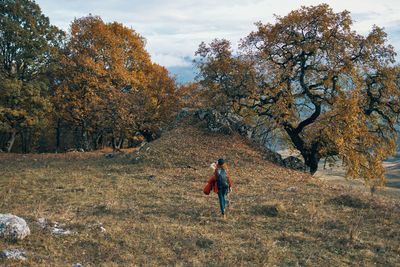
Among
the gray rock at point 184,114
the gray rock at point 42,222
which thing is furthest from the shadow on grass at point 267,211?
the gray rock at point 184,114

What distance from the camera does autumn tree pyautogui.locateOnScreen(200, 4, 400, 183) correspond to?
3203cm

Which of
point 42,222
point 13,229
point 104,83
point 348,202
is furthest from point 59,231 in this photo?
point 104,83

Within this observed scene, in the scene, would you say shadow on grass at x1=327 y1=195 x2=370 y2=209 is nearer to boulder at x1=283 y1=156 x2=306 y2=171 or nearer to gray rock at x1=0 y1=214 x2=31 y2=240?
boulder at x1=283 y1=156 x2=306 y2=171

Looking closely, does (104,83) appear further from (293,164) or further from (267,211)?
(267,211)

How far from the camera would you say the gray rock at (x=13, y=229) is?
12.4 metres

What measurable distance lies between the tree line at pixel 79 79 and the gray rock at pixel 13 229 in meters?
28.3

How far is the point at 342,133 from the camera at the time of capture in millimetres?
31281

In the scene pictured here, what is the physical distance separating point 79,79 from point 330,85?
90.9 ft

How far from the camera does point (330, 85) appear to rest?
33344mm

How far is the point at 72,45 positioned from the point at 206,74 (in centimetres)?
1853

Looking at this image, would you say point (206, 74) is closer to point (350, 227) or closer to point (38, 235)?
point (350, 227)

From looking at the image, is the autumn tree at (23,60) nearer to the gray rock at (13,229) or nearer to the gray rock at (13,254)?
the gray rock at (13,229)

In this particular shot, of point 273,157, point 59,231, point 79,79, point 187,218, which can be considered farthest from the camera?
point 79,79

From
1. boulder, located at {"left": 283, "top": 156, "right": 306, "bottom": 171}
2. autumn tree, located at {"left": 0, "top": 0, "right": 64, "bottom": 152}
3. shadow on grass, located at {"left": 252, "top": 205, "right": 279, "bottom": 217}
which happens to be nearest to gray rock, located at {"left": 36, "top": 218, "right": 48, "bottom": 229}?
shadow on grass, located at {"left": 252, "top": 205, "right": 279, "bottom": 217}
